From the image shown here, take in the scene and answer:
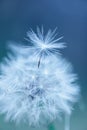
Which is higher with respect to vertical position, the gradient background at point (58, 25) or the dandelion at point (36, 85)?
the gradient background at point (58, 25)

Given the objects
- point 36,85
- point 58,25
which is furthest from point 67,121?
point 58,25

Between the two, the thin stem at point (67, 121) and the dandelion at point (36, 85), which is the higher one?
the dandelion at point (36, 85)

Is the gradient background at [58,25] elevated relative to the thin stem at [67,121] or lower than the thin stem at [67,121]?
elevated

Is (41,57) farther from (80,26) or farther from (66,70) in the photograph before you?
(80,26)

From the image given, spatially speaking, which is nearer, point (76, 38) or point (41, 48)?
point (41, 48)

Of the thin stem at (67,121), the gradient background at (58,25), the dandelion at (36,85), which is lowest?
the thin stem at (67,121)

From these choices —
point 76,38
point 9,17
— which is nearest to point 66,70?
point 76,38

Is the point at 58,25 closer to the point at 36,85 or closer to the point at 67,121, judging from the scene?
the point at 36,85
